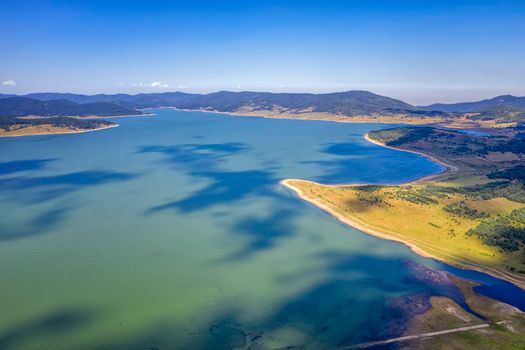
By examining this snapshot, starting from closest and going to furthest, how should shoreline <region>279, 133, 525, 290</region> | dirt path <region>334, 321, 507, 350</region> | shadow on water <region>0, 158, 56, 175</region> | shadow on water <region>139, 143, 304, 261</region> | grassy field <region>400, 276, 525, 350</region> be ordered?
dirt path <region>334, 321, 507, 350</region>, grassy field <region>400, 276, 525, 350</region>, shoreline <region>279, 133, 525, 290</region>, shadow on water <region>139, 143, 304, 261</region>, shadow on water <region>0, 158, 56, 175</region>

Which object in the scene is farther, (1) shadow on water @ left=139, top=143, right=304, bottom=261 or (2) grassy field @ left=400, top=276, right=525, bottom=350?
(1) shadow on water @ left=139, top=143, right=304, bottom=261

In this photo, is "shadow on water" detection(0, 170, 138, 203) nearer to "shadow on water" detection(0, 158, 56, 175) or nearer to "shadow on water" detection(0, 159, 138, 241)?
"shadow on water" detection(0, 159, 138, 241)

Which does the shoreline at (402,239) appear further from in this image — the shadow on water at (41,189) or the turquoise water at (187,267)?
the shadow on water at (41,189)

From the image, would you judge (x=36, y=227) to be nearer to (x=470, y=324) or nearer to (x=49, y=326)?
(x=49, y=326)

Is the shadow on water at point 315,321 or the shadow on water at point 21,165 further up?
the shadow on water at point 21,165

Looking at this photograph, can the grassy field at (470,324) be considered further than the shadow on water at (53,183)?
No

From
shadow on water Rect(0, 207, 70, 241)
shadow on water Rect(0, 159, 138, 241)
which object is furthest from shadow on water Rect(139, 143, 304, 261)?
shadow on water Rect(0, 159, 138, 241)

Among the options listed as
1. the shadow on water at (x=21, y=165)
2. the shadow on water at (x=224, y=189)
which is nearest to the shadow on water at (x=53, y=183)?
the shadow on water at (x=21, y=165)
